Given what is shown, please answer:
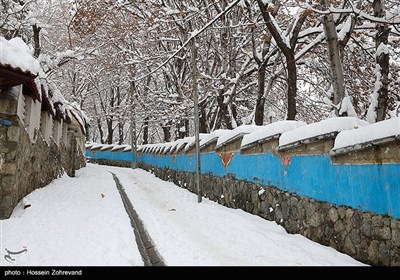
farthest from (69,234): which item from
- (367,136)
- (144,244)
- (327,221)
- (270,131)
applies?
(367,136)

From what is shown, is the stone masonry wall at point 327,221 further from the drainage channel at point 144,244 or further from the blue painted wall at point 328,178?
the drainage channel at point 144,244

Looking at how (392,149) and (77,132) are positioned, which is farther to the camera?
(77,132)

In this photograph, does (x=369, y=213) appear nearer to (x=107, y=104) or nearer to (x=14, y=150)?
(x=14, y=150)

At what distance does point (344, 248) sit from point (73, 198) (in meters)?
7.30

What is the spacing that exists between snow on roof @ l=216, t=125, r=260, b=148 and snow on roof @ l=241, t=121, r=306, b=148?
0.39m

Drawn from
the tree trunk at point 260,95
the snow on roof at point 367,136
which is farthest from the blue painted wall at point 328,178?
the tree trunk at point 260,95

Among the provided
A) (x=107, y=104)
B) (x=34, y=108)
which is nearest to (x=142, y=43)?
(x=34, y=108)

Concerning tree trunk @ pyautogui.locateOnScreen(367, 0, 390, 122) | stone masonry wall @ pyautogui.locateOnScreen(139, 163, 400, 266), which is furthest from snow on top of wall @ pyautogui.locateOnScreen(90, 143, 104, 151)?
tree trunk @ pyautogui.locateOnScreen(367, 0, 390, 122)

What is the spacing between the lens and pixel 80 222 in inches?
264

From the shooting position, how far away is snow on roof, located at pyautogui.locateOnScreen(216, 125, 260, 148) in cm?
941

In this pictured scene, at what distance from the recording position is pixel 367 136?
4.62 m

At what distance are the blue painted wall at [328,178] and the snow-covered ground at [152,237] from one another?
0.89m

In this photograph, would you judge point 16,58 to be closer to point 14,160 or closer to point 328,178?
point 14,160

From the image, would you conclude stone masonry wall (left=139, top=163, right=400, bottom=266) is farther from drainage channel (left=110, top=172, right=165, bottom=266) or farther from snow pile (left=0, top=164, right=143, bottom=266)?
snow pile (left=0, top=164, right=143, bottom=266)
